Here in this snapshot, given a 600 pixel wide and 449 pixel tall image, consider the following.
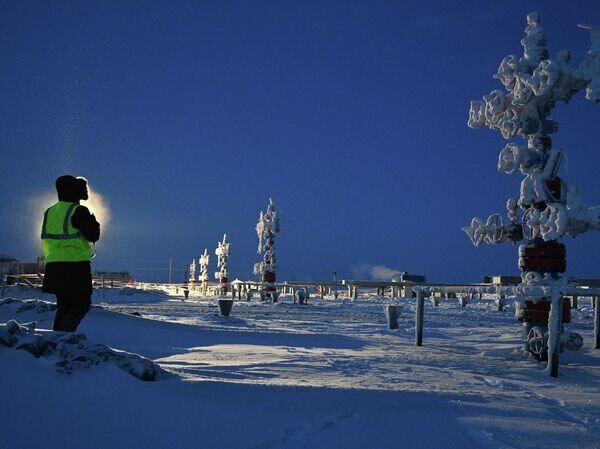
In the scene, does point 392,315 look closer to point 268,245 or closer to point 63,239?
point 63,239

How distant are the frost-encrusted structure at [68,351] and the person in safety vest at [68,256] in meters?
0.62

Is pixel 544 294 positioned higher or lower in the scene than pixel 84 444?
higher

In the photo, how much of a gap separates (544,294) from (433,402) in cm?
366

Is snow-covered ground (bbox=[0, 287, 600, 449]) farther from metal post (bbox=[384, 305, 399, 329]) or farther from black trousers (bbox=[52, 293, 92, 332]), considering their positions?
metal post (bbox=[384, 305, 399, 329])

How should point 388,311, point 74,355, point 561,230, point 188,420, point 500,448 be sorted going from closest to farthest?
point 500,448 → point 188,420 → point 74,355 → point 561,230 → point 388,311

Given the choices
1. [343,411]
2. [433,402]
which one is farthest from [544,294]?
[343,411]

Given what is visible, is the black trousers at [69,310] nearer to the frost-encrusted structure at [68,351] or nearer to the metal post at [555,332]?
the frost-encrusted structure at [68,351]

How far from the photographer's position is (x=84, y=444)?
3.02 metres

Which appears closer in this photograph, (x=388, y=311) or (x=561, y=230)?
(x=561, y=230)

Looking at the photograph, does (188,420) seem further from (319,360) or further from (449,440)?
(319,360)

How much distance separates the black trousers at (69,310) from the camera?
5.22m

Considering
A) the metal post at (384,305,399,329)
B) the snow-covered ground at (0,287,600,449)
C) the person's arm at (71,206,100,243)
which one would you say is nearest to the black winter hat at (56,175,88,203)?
the person's arm at (71,206,100,243)

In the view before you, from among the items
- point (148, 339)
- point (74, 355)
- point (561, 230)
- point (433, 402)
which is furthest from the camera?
point (148, 339)

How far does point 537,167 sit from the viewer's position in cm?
884
